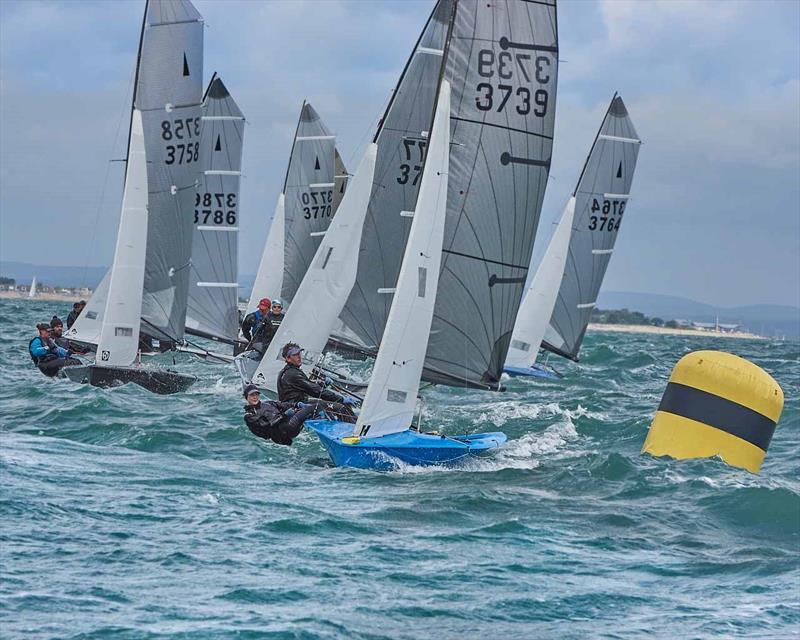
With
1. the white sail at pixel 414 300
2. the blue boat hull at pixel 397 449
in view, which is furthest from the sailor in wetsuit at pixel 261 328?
the white sail at pixel 414 300

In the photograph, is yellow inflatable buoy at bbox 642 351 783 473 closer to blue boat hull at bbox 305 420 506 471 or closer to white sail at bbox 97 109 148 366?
blue boat hull at bbox 305 420 506 471

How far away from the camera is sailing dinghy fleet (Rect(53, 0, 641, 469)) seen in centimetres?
1437

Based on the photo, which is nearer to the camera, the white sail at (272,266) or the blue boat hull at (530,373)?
the blue boat hull at (530,373)

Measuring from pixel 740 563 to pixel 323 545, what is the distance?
10.9 ft

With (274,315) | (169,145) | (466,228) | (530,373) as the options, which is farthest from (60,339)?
(530,373)

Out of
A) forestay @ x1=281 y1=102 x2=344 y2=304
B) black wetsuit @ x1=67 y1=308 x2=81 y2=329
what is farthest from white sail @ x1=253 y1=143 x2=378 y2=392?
forestay @ x1=281 y1=102 x2=344 y2=304

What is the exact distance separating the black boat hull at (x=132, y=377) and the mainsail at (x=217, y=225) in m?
5.41

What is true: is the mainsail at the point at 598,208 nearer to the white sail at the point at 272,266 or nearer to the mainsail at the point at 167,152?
the white sail at the point at 272,266

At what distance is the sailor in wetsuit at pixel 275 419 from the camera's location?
608 inches

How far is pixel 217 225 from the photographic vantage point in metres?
27.6

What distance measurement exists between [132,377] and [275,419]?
6327 mm

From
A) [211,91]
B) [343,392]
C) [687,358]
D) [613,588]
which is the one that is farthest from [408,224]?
[613,588]

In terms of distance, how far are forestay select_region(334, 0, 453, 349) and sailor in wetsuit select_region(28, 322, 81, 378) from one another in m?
4.60

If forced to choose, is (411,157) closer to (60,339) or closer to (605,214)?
(60,339)
